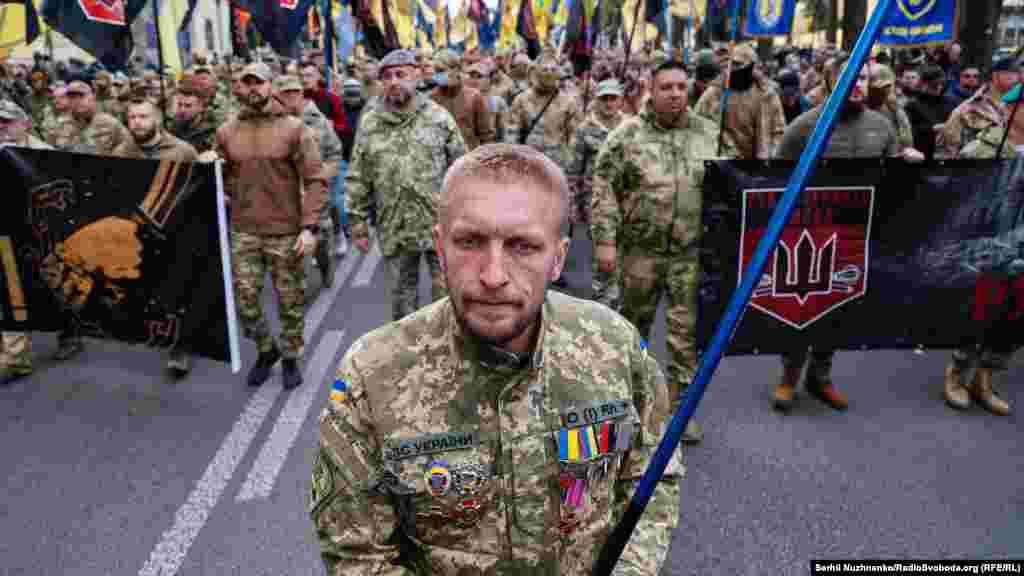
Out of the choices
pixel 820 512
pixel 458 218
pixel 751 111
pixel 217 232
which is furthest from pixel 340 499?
pixel 751 111

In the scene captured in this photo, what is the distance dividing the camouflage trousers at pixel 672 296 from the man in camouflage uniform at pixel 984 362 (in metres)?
1.79

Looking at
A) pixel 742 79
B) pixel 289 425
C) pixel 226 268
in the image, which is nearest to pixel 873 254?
pixel 742 79

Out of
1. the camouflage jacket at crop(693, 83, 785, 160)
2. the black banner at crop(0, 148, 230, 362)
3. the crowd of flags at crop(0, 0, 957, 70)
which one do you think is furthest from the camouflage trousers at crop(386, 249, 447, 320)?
the camouflage jacket at crop(693, 83, 785, 160)

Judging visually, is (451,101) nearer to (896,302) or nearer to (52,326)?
(52,326)

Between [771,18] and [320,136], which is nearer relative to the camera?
[771,18]

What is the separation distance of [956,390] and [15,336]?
6.66m

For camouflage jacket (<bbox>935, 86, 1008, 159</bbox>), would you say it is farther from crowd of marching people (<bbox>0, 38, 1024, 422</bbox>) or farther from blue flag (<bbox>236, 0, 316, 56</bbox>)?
blue flag (<bbox>236, 0, 316, 56</bbox>)

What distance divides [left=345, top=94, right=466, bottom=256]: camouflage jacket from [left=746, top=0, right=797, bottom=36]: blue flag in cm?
410

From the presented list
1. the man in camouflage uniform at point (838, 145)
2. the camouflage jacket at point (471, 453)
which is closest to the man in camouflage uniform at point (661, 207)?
the man in camouflage uniform at point (838, 145)

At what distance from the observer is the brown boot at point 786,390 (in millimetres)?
4734

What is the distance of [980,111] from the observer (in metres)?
6.21

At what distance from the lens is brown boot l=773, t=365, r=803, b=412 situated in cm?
473

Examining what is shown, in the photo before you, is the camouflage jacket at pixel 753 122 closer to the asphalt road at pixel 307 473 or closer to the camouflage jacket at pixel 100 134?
the asphalt road at pixel 307 473

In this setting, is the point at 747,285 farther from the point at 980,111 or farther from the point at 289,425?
the point at 980,111
